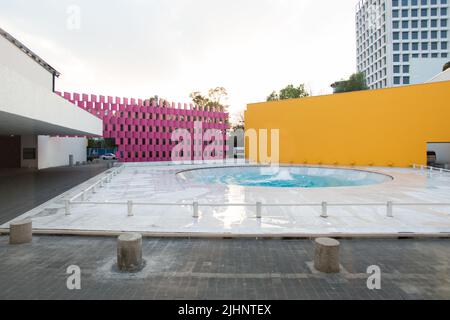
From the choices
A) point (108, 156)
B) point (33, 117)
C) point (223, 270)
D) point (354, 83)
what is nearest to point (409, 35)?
point (354, 83)

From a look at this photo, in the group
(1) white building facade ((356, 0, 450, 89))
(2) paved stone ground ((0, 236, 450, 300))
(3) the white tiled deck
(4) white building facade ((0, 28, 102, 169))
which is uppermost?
(1) white building facade ((356, 0, 450, 89))

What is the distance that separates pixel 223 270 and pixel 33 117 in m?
10.9

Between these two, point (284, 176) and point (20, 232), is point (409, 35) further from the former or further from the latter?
point (20, 232)

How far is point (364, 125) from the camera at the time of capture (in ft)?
107

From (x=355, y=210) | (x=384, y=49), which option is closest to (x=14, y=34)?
(x=355, y=210)

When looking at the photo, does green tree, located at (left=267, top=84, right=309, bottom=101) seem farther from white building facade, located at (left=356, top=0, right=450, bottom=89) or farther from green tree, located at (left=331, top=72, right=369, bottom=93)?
white building facade, located at (left=356, top=0, right=450, bottom=89)

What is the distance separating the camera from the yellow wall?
2917 cm

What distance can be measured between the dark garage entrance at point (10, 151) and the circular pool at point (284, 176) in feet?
61.5

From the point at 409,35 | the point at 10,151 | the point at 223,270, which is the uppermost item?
the point at 409,35

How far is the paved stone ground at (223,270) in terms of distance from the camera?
5.02 metres

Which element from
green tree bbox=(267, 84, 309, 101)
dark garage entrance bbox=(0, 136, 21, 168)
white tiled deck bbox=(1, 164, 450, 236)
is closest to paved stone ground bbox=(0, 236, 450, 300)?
white tiled deck bbox=(1, 164, 450, 236)

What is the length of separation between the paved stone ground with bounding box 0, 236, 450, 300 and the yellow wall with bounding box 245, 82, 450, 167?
26.4 metres

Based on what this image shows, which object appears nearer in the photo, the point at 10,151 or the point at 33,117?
the point at 33,117

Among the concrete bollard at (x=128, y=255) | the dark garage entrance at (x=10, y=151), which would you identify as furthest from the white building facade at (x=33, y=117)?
the concrete bollard at (x=128, y=255)
